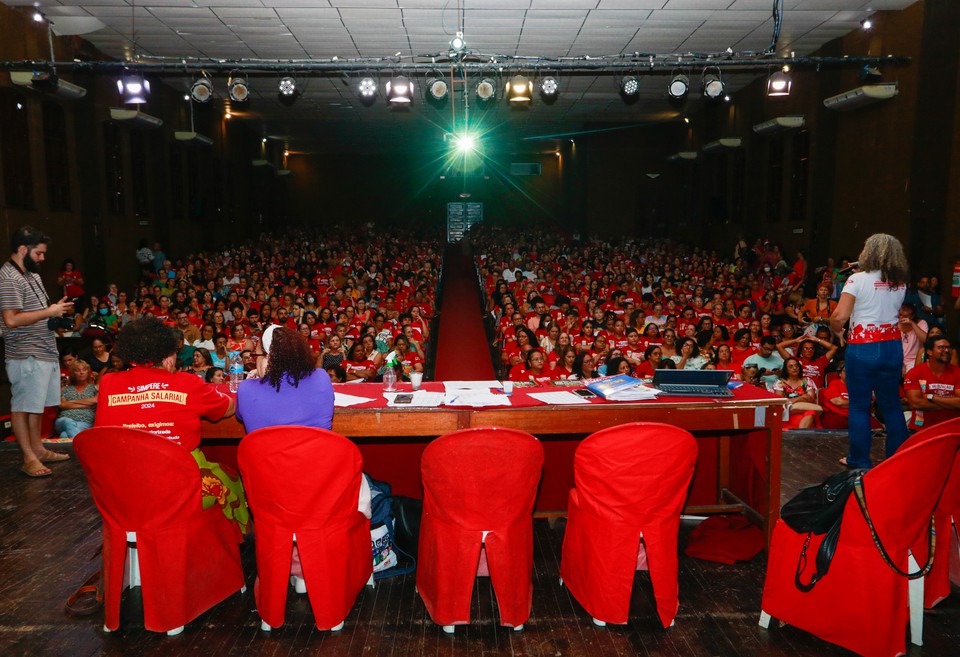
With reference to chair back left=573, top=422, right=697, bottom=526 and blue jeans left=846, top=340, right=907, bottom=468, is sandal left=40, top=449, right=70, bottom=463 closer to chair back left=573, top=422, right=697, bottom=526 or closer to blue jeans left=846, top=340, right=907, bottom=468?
chair back left=573, top=422, right=697, bottom=526

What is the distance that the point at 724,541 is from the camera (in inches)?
137

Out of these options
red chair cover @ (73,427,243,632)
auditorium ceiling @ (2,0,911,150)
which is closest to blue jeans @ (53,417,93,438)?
red chair cover @ (73,427,243,632)

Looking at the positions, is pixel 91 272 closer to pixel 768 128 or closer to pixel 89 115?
pixel 89 115

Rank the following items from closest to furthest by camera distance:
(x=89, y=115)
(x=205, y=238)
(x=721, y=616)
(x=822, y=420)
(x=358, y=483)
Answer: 1. (x=358, y=483)
2. (x=721, y=616)
3. (x=822, y=420)
4. (x=89, y=115)
5. (x=205, y=238)

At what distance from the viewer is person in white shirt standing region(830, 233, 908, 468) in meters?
3.82

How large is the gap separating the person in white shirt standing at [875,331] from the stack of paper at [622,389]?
1.28 m

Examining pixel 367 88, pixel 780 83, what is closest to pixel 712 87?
pixel 780 83

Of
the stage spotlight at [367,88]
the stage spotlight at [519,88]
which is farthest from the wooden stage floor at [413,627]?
the stage spotlight at [519,88]

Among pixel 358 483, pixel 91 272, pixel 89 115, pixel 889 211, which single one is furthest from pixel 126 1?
pixel 889 211

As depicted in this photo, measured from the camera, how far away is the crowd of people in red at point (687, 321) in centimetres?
617

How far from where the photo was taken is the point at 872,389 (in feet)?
13.2

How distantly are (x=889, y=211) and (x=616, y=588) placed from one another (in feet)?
28.8

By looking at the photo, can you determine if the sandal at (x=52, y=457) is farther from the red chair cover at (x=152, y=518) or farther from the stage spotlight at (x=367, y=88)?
the stage spotlight at (x=367, y=88)

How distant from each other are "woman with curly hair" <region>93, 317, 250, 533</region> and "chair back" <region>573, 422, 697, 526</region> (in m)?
Answer: 1.61
